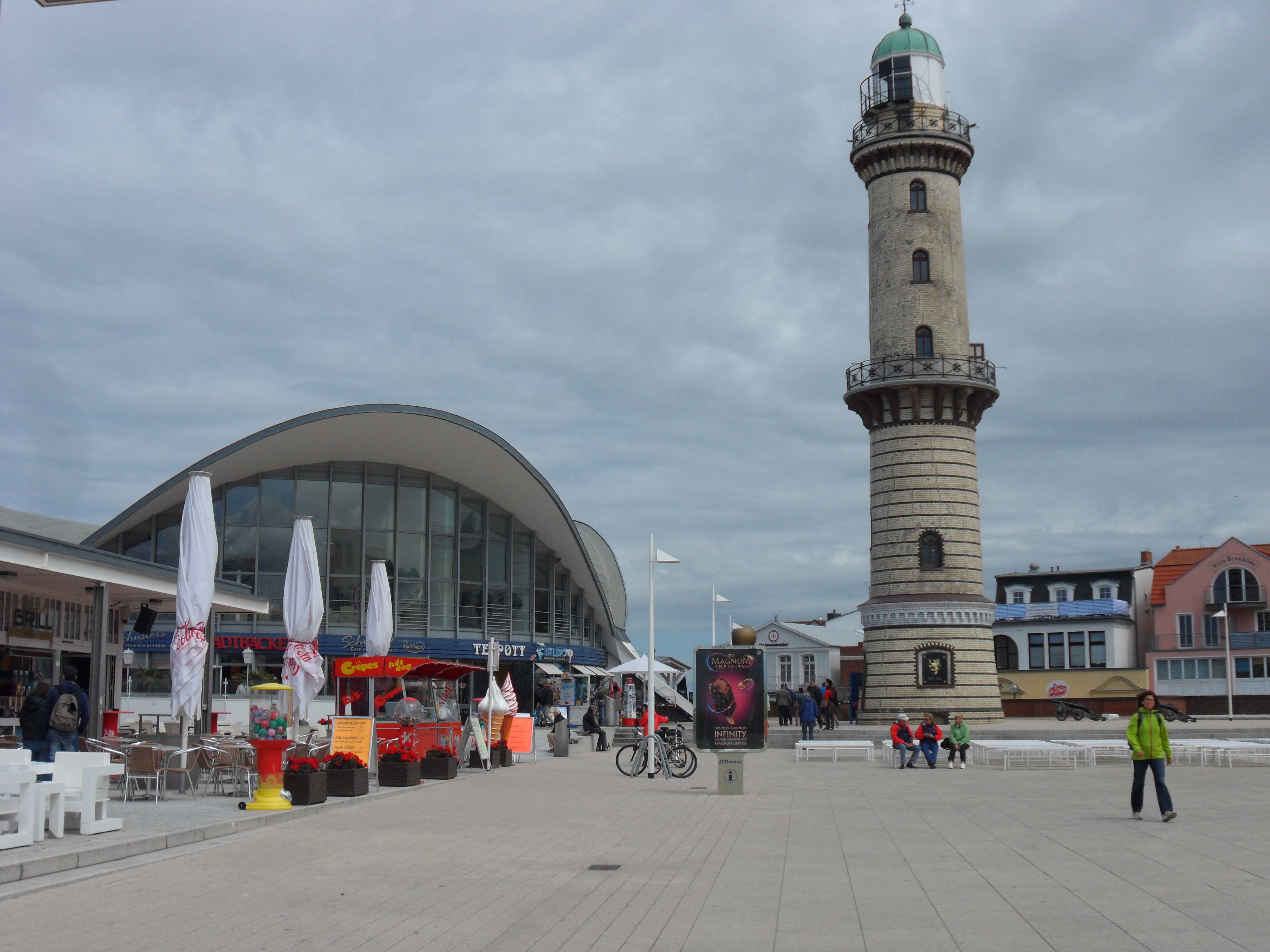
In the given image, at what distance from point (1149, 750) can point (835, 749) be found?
13.7 meters

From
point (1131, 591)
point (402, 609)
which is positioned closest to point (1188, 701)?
point (1131, 591)

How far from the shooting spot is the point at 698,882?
32.1 feet

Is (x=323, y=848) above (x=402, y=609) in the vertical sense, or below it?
below

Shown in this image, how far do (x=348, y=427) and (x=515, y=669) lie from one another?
11.6m

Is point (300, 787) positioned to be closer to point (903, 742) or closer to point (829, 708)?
point (903, 742)

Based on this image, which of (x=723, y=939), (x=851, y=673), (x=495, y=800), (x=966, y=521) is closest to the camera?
(x=723, y=939)

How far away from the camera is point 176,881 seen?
31.1 ft

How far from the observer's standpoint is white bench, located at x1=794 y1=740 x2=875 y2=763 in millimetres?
26344

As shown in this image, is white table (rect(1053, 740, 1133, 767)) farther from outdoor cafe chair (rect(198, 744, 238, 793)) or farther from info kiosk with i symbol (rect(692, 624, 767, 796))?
outdoor cafe chair (rect(198, 744, 238, 793))

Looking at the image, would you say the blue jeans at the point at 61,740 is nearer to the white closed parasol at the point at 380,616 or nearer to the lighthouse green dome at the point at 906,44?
the white closed parasol at the point at 380,616

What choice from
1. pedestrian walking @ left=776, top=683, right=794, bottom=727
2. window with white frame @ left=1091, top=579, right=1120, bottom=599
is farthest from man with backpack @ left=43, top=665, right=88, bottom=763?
window with white frame @ left=1091, top=579, right=1120, bottom=599

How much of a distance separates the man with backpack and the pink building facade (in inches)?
1887

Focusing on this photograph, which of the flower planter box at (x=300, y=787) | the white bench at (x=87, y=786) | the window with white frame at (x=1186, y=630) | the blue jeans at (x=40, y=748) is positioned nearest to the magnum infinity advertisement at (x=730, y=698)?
the flower planter box at (x=300, y=787)

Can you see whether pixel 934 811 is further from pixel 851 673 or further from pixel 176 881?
pixel 851 673
